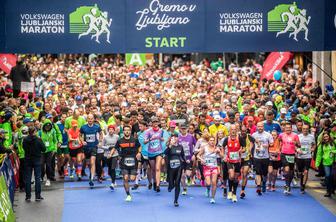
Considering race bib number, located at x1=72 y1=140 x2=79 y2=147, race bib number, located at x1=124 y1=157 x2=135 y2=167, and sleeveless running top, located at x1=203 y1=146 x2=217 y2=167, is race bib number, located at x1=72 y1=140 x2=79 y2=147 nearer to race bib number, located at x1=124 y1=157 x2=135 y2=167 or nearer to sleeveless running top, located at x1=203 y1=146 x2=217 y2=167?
race bib number, located at x1=124 y1=157 x2=135 y2=167

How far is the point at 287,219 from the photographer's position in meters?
16.1

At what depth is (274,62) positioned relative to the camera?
90.9 feet

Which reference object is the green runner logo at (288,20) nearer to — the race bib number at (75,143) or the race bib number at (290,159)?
the race bib number at (290,159)

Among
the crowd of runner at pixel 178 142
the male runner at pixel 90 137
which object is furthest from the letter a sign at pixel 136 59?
the male runner at pixel 90 137

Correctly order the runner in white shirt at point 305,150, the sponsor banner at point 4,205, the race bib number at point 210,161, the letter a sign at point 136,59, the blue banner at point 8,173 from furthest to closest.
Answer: the letter a sign at point 136,59 → the runner in white shirt at point 305,150 → the race bib number at point 210,161 → the blue banner at point 8,173 → the sponsor banner at point 4,205

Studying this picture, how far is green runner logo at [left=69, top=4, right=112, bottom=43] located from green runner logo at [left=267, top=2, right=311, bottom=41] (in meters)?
4.54

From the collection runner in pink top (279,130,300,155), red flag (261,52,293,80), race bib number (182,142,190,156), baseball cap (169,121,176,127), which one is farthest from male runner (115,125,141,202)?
red flag (261,52,293,80)

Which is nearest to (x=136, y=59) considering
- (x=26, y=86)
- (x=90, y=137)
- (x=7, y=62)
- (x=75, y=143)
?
(x=7, y=62)

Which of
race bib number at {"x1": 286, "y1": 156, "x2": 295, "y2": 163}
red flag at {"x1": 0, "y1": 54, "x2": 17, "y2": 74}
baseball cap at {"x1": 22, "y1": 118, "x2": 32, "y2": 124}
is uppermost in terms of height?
red flag at {"x1": 0, "y1": 54, "x2": 17, "y2": 74}

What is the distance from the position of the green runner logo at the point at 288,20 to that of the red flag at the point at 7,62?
38.6 ft

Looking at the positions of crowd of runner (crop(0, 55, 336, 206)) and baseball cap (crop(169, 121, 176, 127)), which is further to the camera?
baseball cap (crop(169, 121, 176, 127))

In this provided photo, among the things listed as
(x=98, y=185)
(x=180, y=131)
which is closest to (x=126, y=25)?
(x=180, y=131)

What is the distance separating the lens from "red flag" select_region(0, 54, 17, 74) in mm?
26203

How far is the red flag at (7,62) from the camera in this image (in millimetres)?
26203
